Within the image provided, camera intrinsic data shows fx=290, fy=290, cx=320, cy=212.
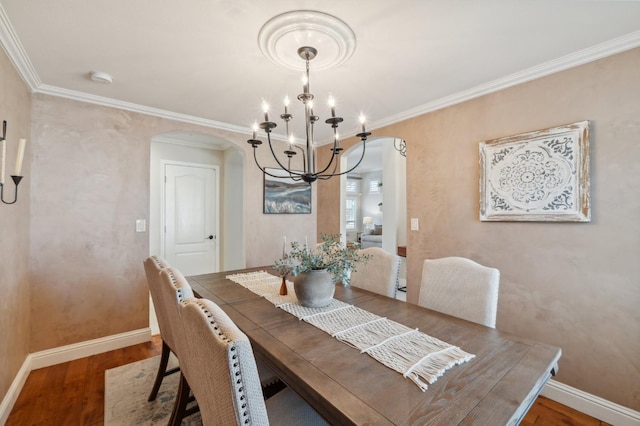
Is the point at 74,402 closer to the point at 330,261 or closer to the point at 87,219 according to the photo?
the point at 87,219

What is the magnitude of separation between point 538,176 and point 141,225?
351 cm

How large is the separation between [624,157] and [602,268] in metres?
0.70

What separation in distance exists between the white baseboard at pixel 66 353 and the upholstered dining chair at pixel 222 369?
1.98m

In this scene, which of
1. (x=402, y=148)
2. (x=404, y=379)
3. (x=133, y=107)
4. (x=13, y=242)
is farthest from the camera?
(x=402, y=148)

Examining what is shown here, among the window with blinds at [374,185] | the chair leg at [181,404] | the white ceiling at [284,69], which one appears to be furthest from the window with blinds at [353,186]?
the chair leg at [181,404]

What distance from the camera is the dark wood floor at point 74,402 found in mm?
1820

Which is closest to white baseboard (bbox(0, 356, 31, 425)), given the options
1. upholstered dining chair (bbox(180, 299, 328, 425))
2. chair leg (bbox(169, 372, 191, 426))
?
chair leg (bbox(169, 372, 191, 426))

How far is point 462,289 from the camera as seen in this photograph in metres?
1.67

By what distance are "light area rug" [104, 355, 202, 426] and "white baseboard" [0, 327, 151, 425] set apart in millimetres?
457

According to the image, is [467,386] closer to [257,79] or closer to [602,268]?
[602,268]

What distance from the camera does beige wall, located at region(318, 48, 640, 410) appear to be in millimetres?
1772

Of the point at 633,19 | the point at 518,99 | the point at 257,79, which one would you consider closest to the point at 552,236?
the point at 518,99

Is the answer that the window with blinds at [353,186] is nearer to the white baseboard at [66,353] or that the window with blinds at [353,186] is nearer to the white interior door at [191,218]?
the white interior door at [191,218]

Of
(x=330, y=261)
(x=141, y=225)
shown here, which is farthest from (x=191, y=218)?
(x=330, y=261)
